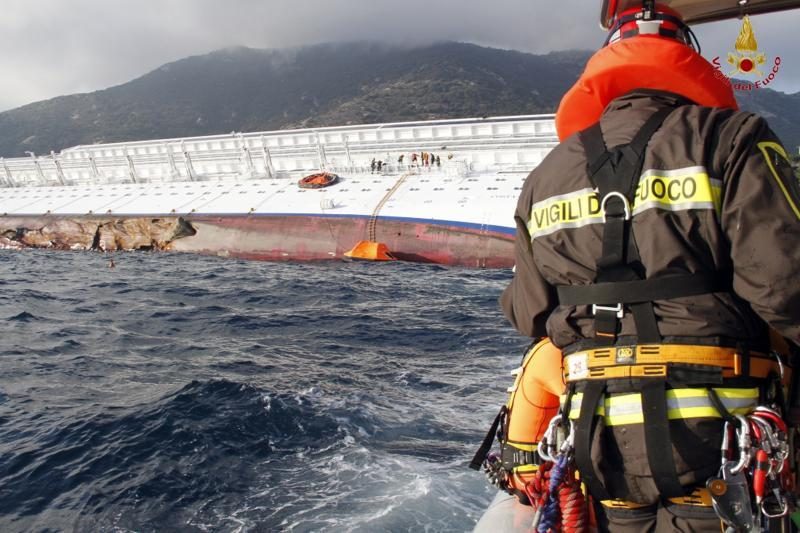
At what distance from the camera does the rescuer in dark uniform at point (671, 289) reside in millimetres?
1839

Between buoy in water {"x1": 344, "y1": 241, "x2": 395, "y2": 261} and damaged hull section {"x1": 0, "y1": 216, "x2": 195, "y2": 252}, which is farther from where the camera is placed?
damaged hull section {"x1": 0, "y1": 216, "x2": 195, "y2": 252}

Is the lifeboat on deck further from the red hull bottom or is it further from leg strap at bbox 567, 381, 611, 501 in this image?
leg strap at bbox 567, 381, 611, 501

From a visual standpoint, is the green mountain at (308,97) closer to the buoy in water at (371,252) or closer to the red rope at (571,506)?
the buoy in water at (371,252)

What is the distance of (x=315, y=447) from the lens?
5965 millimetres

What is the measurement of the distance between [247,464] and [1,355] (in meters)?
6.34

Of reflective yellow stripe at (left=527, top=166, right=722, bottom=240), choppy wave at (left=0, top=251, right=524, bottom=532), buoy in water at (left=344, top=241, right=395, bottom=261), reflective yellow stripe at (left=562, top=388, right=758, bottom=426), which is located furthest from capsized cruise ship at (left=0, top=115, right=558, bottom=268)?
reflective yellow stripe at (left=562, top=388, right=758, bottom=426)

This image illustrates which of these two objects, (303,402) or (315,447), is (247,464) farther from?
(303,402)

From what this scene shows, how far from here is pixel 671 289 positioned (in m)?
1.94

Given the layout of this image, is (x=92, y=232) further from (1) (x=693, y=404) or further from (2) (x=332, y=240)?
(1) (x=693, y=404)

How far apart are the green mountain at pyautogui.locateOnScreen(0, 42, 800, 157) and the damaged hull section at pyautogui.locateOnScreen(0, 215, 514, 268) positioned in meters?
63.7

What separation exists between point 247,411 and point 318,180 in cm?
1898

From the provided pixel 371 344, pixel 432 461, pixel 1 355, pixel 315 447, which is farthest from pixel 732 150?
pixel 1 355

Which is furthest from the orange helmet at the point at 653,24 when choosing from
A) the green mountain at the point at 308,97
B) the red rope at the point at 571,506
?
the green mountain at the point at 308,97

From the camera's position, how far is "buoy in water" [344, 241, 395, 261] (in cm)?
1950
